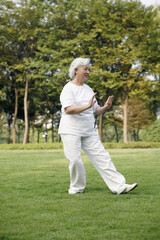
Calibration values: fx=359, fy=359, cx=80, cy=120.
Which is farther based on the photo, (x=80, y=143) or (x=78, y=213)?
(x=80, y=143)

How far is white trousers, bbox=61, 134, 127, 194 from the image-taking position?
553 cm

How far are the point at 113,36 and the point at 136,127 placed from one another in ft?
57.3

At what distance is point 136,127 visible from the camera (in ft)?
148

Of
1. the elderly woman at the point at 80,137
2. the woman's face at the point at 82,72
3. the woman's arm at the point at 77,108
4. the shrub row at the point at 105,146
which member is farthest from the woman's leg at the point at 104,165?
the shrub row at the point at 105,146

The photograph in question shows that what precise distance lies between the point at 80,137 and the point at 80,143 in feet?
0.31

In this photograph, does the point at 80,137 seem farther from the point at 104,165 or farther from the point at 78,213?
the point at 78,213

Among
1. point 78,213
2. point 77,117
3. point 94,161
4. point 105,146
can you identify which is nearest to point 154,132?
point 105,146

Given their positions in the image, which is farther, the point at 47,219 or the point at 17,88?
the point at 17,88

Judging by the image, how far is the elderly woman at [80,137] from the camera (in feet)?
18.1

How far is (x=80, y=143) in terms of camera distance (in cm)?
568

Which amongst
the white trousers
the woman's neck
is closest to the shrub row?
the white trousers

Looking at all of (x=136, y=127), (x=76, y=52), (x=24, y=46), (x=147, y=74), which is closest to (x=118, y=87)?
(x=147, y=74)

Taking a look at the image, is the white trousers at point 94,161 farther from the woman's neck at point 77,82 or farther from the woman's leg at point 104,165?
the woman's neck at point 77,82

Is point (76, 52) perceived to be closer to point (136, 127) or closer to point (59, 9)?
point (59, 9)
